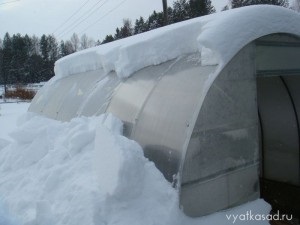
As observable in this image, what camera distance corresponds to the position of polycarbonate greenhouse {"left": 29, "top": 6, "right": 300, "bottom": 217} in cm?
461

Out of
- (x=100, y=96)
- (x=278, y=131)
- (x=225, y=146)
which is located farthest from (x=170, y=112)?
(x=278, y=131)

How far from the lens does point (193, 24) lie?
18.2ft

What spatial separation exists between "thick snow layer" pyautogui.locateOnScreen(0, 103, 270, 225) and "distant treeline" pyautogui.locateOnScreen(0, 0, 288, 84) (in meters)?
37.5

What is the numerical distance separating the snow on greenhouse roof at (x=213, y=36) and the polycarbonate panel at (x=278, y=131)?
7.33 ft

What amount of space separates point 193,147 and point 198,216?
0.91m

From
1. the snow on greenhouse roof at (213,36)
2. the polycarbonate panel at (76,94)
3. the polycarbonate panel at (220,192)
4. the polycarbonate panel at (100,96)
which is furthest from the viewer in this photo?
the polycarbonate panel at (76,94)

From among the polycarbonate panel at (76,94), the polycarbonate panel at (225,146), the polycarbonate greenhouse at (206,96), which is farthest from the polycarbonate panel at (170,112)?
the polycarbonate panel at (76,94)

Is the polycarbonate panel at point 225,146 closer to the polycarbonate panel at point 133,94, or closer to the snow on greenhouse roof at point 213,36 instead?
the snow on greenhouse roof at point 213,36

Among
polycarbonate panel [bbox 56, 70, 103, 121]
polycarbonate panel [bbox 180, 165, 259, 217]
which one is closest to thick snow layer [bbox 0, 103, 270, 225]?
polycarbonate panel [bbox 180, 165, 259, 217]

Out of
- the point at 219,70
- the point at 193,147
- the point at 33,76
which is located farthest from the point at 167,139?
the point at 33,76

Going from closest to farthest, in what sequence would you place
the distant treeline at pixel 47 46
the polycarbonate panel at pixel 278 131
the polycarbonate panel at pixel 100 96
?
1. the polycarbonate panel at pixel 100 96
2. the polycarbonate panel at pixel 278 131
3. the distant treeline at pixel 47 46

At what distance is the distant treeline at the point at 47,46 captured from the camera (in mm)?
48812

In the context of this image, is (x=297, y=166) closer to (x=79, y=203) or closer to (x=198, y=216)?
(x=198, y=216)

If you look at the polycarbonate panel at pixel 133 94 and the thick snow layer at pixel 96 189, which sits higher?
the polycarbonate panel at pixel 133 94
